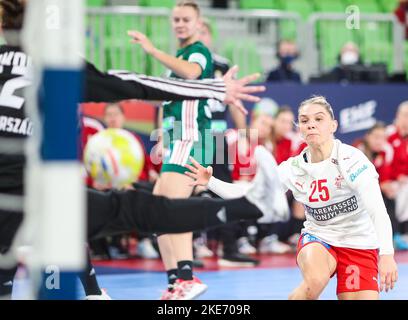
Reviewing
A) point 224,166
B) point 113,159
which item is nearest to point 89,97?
point 113,159

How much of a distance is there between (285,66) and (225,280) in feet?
14.6

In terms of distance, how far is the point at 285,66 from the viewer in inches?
466

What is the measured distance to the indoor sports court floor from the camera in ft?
23.2

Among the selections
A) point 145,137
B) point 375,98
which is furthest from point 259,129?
point 375,98

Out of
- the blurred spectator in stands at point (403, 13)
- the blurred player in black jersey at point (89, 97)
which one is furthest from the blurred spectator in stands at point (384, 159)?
the blurred player in black jersey at point (89, 97)

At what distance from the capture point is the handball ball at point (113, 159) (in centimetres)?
748

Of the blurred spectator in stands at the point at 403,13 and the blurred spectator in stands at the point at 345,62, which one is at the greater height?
the blurred spectator in stands at the point at 403,13

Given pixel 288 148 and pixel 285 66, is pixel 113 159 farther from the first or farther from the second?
pixel 285 66

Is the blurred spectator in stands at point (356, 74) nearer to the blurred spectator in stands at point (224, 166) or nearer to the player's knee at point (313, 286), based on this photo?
the blurred spectator in stands at point (224, 166)

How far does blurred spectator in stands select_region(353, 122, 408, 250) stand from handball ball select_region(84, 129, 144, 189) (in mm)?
3799

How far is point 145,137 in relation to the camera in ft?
33.8

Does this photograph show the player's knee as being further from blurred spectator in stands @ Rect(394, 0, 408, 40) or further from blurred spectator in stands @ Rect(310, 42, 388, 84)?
blurred spectator in stands @ Rect(394, 0, 408, 40)

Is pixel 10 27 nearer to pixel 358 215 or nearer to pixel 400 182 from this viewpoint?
pixel 358 215

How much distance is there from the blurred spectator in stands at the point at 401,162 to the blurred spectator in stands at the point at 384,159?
105 mm
